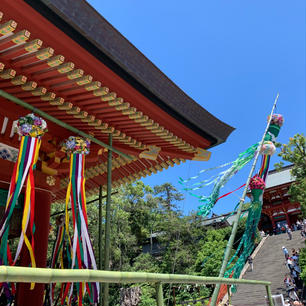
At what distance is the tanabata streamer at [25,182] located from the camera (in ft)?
10.4

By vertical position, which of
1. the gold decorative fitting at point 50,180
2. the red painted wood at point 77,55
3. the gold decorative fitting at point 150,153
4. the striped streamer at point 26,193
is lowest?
the striped streamer at point 26,193

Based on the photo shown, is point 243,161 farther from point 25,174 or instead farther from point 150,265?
point 150,265

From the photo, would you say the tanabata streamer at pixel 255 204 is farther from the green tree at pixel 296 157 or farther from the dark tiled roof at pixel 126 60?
the green tree at pixel 296 157

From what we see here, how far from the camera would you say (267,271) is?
15266 mm

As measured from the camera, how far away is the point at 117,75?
10.9ft

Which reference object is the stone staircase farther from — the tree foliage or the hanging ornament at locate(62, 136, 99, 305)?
the hanging ornament at locate(62, 136, 99, 305)

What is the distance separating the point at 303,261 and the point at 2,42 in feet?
41.2

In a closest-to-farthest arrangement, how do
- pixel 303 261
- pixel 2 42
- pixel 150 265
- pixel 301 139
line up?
pixel 2 42
pixel 303 261
pixel 301 139
pixel 150 265

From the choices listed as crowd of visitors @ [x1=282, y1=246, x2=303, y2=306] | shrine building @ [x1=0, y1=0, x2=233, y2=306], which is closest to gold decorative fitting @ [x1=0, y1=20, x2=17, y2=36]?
shrine building @ [x1=0, y1=0, x2=233, y2=306]

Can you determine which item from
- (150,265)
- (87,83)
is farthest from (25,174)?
(150,265)

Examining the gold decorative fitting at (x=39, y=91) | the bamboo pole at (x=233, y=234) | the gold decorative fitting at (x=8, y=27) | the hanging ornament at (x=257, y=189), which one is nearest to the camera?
the gold decorative fitting at (x=8, y=27)

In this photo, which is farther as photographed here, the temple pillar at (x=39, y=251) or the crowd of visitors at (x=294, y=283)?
the crowd of visitors at (x=294, y=283)

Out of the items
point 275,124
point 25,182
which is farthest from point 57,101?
point 275,124

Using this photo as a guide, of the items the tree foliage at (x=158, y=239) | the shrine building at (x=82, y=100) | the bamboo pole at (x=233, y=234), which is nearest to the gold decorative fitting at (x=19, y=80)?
the shrine building at (x=82, y=100)
